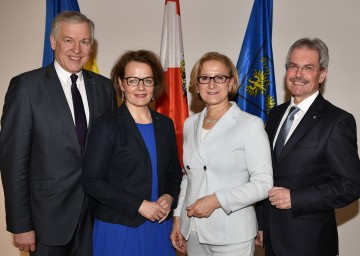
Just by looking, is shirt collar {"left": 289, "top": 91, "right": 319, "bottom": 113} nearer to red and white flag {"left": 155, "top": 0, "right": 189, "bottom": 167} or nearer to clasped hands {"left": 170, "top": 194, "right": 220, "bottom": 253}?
clasped hands {"left": 170, "top": 194, "right": 220, "bottom": 253}

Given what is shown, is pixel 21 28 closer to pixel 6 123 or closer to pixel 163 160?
pixel 6 123

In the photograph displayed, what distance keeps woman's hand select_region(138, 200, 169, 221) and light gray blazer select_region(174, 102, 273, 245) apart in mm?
245

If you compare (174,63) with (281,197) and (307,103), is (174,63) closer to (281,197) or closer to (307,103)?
(307,103)

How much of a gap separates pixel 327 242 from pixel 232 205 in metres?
0.65

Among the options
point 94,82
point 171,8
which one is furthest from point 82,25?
point 171,8

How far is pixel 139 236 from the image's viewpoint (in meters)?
1.95

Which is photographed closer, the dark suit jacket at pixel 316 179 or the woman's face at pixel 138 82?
the dark suit jacket at pixel 316 179

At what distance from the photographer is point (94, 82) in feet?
7.79

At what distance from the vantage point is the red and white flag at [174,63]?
3357mm

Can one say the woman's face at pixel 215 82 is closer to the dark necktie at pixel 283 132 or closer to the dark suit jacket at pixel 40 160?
the dark necktie at pixel 283 132

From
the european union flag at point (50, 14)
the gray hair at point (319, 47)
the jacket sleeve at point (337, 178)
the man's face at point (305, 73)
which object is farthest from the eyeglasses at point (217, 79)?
the european union flag at point (50, 14)

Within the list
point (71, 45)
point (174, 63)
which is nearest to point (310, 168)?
point (71, 45)

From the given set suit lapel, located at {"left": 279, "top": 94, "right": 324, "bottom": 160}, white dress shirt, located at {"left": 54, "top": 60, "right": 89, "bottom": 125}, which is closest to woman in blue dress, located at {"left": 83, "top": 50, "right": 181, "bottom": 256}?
white dress shirt, located at {"left": 54, "top": 60, "right": 89, "bottom": 125}

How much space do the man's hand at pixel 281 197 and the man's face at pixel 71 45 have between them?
145cm
